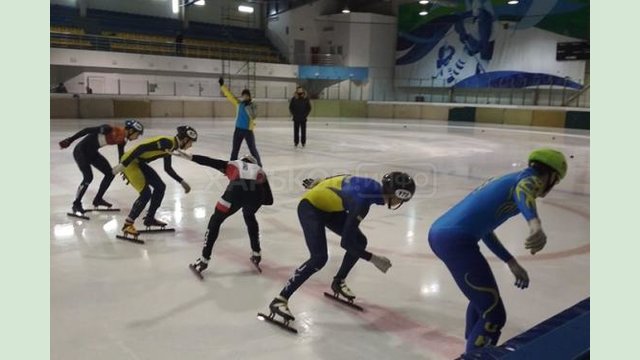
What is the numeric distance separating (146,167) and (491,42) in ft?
85.5

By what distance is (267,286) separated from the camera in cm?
402

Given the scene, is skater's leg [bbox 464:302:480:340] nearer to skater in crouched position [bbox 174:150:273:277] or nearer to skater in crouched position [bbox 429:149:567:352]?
skater in crouched position [bbox 429:149:567:352]

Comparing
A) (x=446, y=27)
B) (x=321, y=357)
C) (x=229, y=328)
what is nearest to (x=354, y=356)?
(x=321, y=357)

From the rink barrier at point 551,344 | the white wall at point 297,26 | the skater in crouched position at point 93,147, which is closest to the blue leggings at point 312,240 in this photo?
the rink barrier at point 551,344

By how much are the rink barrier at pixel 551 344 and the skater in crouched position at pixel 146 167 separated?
3359 millimetres

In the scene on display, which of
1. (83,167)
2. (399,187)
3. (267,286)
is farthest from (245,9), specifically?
(399,187)

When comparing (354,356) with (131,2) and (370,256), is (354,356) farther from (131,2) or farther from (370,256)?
(131,2)

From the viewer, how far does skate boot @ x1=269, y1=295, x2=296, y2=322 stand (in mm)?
3307

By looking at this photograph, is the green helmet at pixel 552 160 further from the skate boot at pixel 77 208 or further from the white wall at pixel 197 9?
the white wall at pixel 197 9

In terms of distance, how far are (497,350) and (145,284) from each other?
2831mm

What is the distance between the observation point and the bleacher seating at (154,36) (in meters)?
24.9

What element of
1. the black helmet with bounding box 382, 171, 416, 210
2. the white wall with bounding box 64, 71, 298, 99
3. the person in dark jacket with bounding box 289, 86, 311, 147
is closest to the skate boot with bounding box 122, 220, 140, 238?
the black helmet with bounding box 382, 171, 416, 210

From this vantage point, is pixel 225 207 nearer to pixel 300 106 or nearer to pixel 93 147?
pixel 93 147

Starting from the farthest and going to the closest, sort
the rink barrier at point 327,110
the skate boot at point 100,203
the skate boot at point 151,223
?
the rink barrier at point 327,110, the skate boot at point 100,203, the skate boot at point 151,223
